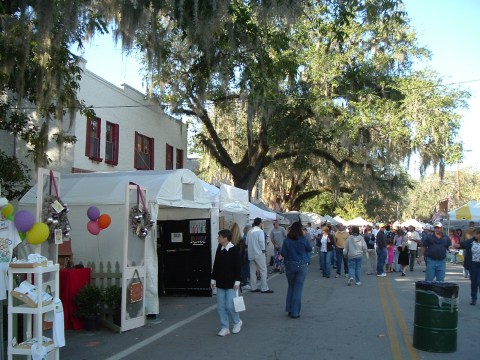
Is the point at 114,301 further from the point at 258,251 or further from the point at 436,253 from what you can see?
the point at 436,253

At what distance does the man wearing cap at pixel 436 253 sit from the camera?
11586 millimetres

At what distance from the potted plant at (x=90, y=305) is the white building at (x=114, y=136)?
6.47 m

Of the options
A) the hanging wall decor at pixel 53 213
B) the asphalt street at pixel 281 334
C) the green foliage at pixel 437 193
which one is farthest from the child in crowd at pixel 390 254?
the green foliage at pixel 437 193

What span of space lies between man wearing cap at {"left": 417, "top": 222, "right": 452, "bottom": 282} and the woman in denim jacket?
3901 millimetres

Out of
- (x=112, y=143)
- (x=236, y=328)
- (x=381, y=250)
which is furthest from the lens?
(x=112, y=143)

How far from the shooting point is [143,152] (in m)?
20.8

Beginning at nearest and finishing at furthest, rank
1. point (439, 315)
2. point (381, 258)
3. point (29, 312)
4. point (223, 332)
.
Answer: point (29, 312) < point (439, 315) < point (223, 332) < point (381, 258)

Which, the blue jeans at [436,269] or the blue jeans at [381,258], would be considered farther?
the blue jeans at [381,258]

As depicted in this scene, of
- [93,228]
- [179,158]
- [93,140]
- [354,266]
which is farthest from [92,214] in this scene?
[179,158]

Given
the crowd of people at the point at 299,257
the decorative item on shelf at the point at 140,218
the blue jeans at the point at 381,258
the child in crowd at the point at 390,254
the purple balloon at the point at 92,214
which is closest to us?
the crowd of people at the point at 299,257

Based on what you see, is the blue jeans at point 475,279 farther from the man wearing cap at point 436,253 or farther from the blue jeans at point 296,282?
the blue jeans at point 296,282

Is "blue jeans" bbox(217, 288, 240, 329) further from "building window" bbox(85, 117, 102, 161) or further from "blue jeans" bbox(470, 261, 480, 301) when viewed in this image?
"building window" bbox(85, 117, 102, 161)

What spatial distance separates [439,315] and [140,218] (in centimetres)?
478

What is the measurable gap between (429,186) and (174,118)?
75680 millimetres
